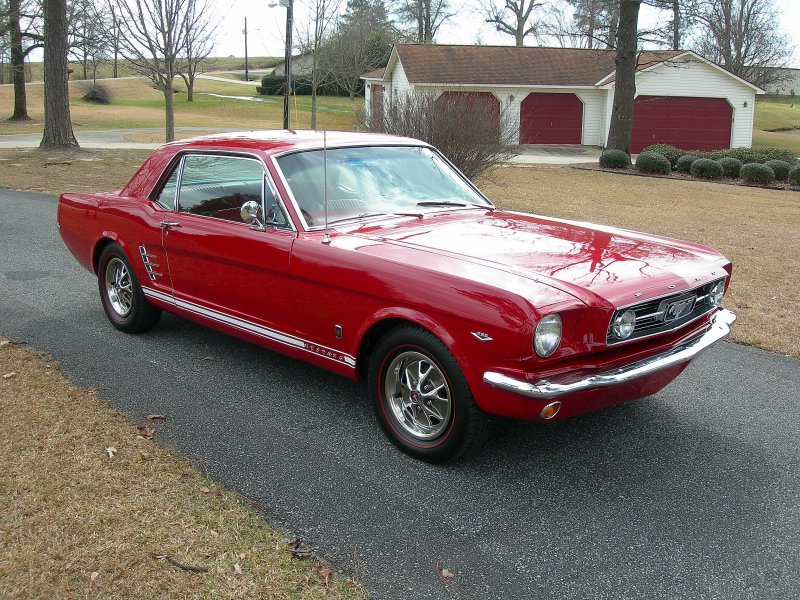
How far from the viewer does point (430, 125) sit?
13.9 meters

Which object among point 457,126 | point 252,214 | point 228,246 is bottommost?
point 228,246

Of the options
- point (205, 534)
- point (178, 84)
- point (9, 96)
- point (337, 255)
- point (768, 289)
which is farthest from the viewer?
point (178, 84)

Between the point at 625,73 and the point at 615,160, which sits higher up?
the point at 625,73

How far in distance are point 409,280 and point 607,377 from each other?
1.02 m

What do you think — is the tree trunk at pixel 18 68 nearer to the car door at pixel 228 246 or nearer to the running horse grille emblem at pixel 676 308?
the car door at pixel 228 246

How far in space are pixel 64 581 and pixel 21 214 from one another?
34.0ft

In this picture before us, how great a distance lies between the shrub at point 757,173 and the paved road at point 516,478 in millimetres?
16893

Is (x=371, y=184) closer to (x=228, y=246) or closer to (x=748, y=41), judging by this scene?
(x=228, y=246)

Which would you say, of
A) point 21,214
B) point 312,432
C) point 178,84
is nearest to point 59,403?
point 312,432

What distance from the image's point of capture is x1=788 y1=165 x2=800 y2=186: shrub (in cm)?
2039

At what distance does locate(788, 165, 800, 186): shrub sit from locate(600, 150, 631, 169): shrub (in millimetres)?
5048

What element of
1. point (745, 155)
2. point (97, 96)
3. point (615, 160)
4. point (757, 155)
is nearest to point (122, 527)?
point (615, 160)

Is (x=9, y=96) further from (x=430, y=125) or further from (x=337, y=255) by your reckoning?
(x=337, y=255)

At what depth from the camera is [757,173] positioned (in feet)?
67.8
